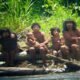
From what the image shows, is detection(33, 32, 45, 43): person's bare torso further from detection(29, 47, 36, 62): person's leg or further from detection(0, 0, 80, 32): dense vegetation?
detection(0, 0, 80, 32): dense vegetation

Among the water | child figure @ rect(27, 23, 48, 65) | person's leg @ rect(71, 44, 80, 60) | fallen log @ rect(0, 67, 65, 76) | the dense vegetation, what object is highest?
the dense vegetation

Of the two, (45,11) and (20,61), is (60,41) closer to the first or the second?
(20,61)

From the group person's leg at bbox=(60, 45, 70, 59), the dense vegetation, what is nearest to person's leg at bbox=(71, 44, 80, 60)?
person's leg at bbox=(60, 45, 70, 59)

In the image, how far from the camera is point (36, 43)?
477 inches

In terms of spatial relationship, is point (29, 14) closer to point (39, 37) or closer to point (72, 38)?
point (39, 37)

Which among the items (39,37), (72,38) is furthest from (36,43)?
(72,38)

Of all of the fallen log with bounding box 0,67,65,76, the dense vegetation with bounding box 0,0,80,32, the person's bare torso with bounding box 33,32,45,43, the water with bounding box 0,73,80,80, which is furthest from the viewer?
the dense vegetation with bounding box 0,0,80,32

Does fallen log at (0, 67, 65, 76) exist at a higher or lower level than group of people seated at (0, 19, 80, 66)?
lower

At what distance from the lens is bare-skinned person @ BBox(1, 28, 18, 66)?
1197 centimetres

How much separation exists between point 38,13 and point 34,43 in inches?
217

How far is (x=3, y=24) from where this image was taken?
50.1ft

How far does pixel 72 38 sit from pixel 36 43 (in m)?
1.03

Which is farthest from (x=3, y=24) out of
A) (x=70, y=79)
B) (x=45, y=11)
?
(x=70, y=79)

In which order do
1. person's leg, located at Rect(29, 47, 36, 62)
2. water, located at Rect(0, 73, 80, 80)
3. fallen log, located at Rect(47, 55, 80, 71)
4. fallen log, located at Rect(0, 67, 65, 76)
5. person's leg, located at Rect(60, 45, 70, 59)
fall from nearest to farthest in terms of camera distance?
1. water, located at Rect(0, 73, 80, 80)
2. fallen log, located at Rect(0, 67, 65, 76)
3. fallen log, located at Rect(47, 55, 80, 71)
4. person's leg, located at Rect(29, 47, 36, 62)
5. person's leg, located at Rect(60, 45, 70, 59)
